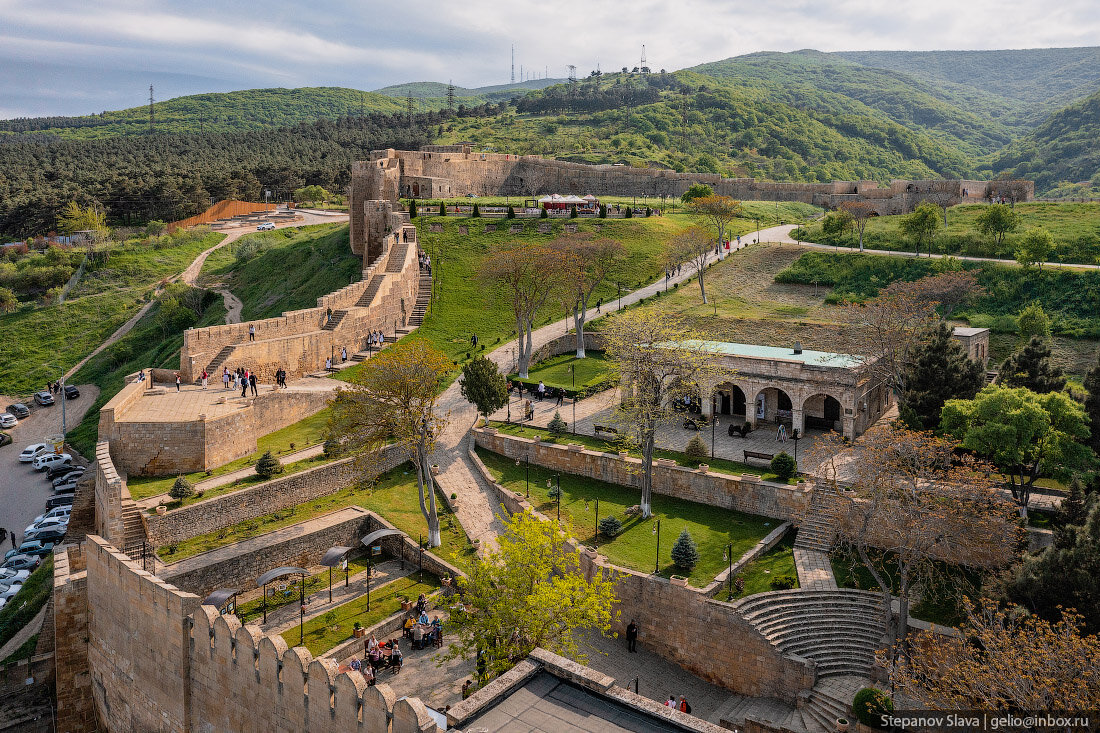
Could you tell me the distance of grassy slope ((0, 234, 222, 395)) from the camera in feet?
196

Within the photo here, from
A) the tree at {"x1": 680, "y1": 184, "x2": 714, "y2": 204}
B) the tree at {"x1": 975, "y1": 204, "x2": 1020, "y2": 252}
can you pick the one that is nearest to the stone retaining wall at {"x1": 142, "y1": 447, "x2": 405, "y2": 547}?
the tree at {"x1": 975, "y1": 204, "x2": 1020, "y2": 252}

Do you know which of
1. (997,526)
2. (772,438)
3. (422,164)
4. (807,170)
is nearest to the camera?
(997,526)

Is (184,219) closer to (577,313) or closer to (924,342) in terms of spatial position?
(577,313)

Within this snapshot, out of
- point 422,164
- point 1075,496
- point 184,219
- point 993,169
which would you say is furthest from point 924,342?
point 993,169

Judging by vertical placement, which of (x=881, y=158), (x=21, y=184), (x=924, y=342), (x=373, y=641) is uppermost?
(x=881, y=158)

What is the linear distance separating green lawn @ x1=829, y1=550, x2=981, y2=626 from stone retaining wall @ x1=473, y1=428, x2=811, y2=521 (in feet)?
6.94

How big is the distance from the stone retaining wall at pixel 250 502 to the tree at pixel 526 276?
1123 cm

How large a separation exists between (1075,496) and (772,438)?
1192cm

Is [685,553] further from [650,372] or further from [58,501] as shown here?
[58,501]

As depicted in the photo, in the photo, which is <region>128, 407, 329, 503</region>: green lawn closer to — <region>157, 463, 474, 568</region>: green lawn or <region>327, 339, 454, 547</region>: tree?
<region>157, 463, 474, 568</region>: green lawn

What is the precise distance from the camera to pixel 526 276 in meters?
43.8

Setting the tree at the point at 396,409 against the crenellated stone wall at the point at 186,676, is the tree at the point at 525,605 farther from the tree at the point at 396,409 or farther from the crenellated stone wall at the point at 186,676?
the tree at the point at 396,409

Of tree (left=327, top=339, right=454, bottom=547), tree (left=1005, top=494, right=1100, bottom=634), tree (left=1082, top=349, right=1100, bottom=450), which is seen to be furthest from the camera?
tree (left=327, top=339, right=454, bottom=547)

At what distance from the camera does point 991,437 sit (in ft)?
81.8
